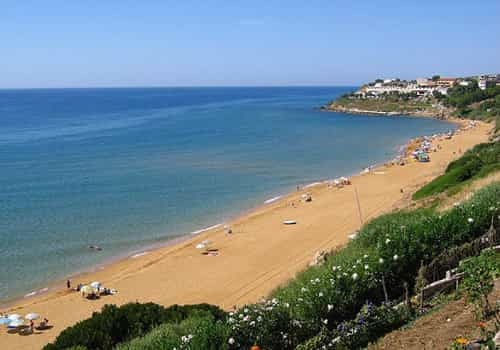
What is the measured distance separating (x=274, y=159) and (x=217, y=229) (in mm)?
25532

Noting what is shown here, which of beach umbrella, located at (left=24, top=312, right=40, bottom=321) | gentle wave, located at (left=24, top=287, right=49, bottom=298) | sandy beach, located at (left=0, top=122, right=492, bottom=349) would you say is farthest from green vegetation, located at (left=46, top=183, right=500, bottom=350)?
gentle wave, located at (left=24, top=287, right=49, bottom=298)

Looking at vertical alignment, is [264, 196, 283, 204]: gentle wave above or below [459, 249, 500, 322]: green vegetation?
below

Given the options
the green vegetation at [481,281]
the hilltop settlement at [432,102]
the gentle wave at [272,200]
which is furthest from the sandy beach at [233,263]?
the hilltop settlement at [432,102]

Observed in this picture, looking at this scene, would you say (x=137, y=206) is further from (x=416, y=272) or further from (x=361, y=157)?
(x=361, y=157)

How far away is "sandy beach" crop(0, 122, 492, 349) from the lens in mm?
18891

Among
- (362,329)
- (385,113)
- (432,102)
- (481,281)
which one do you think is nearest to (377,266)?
(362,329)

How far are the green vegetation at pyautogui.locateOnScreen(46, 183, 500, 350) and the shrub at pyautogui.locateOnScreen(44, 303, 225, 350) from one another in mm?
20

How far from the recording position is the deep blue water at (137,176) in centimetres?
2653

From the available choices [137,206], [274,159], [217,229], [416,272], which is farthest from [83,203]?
[416,272]

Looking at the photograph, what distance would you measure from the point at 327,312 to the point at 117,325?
15.1 ft

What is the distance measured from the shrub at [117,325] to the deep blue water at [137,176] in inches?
468

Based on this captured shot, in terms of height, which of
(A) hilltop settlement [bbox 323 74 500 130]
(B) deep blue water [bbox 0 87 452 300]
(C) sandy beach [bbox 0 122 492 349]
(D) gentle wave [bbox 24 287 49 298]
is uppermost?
(A) hilltop settlement [bbox 323 74 500 130]

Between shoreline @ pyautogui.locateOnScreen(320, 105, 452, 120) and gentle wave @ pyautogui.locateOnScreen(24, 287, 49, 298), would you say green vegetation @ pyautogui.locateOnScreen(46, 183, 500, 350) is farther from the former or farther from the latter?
shoreline @ pyautogui.locateOnScreen(320, 105, 452, 120)

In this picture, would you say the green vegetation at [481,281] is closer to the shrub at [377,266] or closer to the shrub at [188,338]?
the shrub at [377,266]
